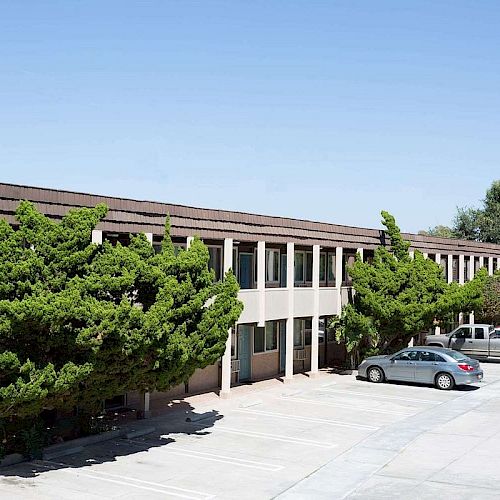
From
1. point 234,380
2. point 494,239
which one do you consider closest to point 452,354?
point 234,380

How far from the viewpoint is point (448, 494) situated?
47.2 ft

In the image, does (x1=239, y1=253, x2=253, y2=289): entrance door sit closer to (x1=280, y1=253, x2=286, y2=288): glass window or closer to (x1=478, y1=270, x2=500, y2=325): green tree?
(x1=280, y1=253, x2=286, y2=288): glass window

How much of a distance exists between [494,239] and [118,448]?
5590 cm

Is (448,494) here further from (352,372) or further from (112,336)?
(352,372)

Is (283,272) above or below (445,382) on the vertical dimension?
above

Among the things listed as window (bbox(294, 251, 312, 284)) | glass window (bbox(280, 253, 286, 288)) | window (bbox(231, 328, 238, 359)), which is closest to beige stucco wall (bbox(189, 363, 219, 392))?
window (bbox(231, 328, 238, 359))

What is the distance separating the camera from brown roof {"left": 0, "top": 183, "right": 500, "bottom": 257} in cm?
1755

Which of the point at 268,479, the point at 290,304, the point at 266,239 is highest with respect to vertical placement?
the point at 266,239

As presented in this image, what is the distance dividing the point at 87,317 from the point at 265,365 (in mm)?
15698

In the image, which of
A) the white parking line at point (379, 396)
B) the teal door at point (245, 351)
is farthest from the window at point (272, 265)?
the white parking line at point (379, 396)

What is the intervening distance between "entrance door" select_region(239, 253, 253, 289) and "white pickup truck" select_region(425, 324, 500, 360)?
39.9 ft

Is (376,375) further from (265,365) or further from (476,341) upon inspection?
(476,341)

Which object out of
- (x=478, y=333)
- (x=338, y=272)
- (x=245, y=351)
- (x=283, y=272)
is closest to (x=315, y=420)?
(x=245, y=351)

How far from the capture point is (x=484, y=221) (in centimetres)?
6881
